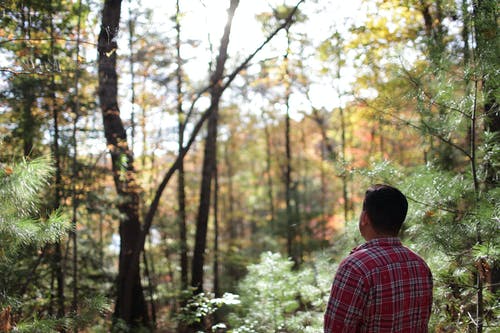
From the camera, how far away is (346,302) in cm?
176

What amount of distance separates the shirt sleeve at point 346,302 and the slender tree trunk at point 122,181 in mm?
4021

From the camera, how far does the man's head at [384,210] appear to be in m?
1.90

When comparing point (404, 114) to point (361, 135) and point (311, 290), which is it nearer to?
point (311, 290)

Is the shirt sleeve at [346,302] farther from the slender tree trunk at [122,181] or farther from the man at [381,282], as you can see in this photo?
the slender tree trunk at [122,181]

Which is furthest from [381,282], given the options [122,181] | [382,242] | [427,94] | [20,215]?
[122,181]

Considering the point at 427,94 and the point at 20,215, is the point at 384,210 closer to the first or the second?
the point at 427,94

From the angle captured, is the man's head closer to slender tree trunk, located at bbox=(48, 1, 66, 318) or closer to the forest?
the forest

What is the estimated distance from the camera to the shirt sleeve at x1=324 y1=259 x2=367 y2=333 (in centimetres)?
176

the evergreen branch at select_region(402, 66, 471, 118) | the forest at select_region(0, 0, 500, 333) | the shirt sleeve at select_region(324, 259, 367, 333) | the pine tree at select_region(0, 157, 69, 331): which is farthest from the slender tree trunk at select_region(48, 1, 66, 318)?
the shirt sleeve at select_region(324, 259, 367, 333)

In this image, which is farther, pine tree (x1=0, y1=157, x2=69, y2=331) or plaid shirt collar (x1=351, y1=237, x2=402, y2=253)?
pine tree (x1=0, y1=157, x2=69, y2=331)

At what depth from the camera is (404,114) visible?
3.60m

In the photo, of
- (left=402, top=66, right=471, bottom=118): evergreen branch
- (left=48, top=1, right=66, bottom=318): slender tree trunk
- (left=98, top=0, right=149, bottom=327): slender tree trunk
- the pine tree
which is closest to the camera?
the pine tree

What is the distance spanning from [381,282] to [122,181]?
5.55 m

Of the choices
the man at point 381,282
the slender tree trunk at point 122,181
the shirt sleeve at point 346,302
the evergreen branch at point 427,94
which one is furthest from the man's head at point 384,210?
the slender tree trunk at point 122,181
